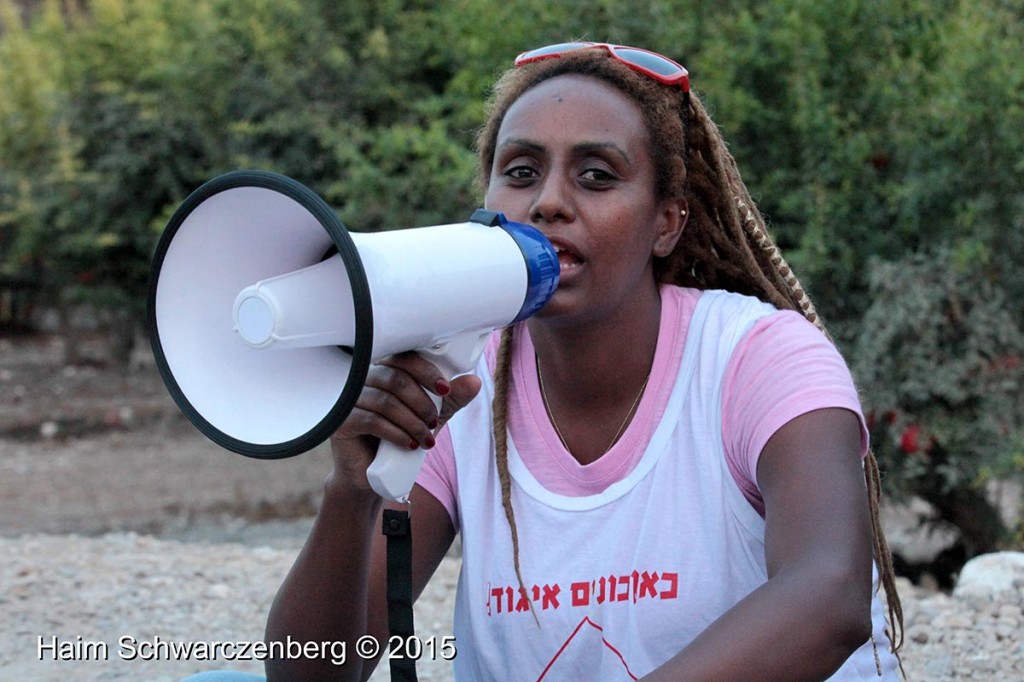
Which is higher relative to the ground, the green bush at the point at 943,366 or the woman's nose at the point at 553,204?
the woman's nose at the point at 553,204

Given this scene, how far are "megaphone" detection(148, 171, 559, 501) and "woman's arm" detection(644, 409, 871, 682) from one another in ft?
1.54

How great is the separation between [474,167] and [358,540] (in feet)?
9.88

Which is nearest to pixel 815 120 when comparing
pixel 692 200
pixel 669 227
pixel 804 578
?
pixel 692 200

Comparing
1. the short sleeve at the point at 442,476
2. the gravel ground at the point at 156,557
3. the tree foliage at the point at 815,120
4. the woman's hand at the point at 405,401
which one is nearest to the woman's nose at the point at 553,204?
the woman's hand at the point at 405,401

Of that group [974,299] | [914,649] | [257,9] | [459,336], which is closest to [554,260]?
[459,336]

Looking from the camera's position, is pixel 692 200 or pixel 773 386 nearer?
pixel 773 386

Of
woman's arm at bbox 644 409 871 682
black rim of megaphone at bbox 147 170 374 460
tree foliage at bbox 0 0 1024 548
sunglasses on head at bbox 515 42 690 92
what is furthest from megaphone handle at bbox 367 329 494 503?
tree foliage at bbox 0 0 1024 548

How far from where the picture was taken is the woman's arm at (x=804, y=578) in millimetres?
1742

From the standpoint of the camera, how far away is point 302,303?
1692mm

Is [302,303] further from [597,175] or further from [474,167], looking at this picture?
[474,167]

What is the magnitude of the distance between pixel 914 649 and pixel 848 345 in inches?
61.2

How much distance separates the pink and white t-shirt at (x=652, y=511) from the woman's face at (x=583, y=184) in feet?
0.56

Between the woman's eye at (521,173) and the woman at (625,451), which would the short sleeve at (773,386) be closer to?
the woman at (625,451)

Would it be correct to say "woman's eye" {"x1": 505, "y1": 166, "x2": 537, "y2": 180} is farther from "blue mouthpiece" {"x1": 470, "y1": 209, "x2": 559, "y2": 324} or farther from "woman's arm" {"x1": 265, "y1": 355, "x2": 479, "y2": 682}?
"woman's arm" {"x1": 265, "y1": 355, "x2": 479, "y2": 682}
